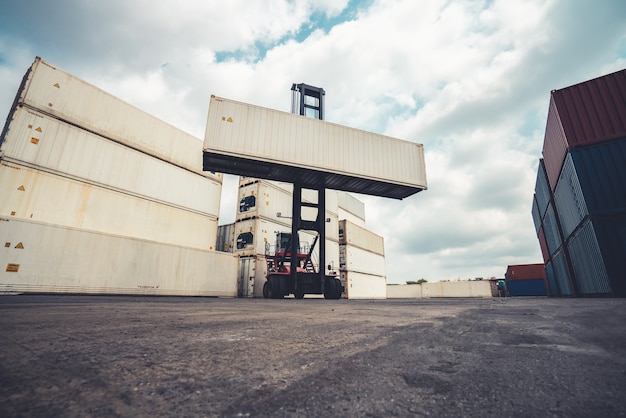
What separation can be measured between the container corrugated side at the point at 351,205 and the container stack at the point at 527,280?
22.9 metres

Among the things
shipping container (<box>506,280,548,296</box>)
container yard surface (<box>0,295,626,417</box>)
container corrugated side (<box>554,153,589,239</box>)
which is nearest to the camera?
container yard surface (<box>0,295,626,417</box>)

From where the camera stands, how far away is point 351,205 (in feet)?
103

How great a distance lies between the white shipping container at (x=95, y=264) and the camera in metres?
10.3

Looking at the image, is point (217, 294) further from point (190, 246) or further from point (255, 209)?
point (255, 209)

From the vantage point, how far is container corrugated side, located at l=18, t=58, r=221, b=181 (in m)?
12.1

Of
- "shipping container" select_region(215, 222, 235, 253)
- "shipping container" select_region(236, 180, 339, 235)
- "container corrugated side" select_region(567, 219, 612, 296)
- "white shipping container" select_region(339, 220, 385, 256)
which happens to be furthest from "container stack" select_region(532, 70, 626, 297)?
"shipping container" select_region(215, 222, 235, 253)

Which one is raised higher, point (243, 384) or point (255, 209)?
point (255, 209)

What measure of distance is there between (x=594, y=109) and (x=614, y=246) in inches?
236

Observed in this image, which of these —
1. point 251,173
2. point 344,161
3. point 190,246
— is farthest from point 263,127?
point 190,246

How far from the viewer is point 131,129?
15094mm

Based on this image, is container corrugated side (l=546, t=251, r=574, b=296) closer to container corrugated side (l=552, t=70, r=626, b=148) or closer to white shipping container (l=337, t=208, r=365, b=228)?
container corrugated side (l=552, t=70, r=626, b=148)

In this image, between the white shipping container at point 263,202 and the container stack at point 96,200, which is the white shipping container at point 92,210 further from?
the white shipping container at point 263,202

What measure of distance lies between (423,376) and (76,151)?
1644 cm

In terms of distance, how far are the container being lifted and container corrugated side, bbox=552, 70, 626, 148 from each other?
23.8 ft
